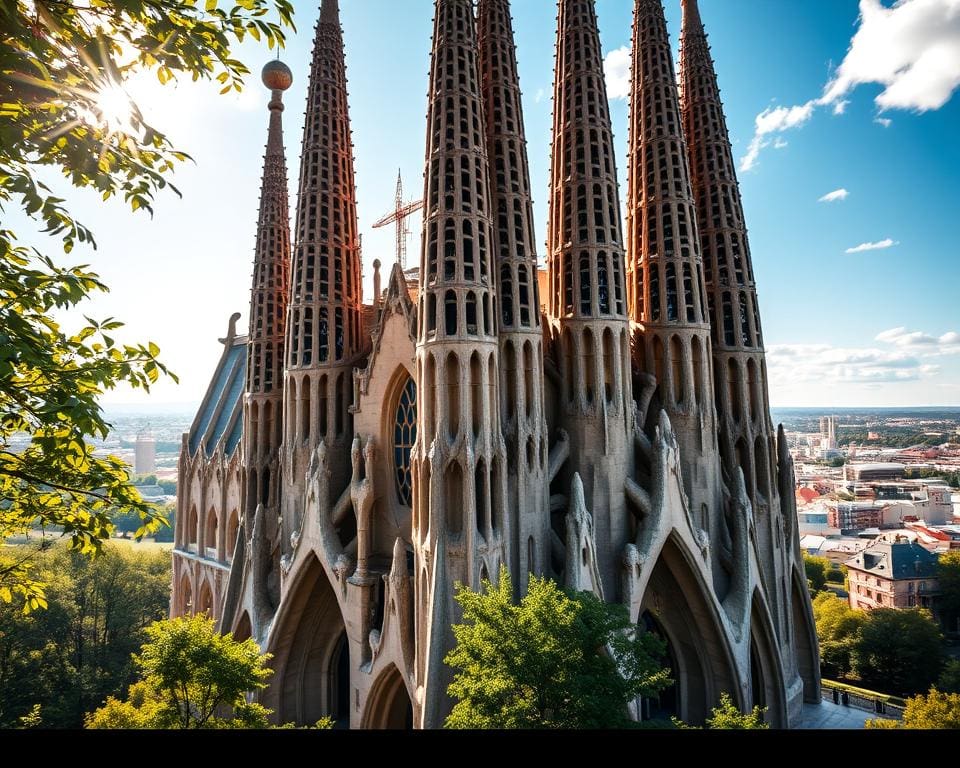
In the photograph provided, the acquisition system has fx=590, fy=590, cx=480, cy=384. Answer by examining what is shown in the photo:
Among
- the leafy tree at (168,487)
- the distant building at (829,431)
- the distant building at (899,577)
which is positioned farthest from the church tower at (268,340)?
the distant building at (899,577)

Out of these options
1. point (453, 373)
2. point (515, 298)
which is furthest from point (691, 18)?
point (453, 373)

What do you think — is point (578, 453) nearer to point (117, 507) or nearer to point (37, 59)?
point (117, 507)

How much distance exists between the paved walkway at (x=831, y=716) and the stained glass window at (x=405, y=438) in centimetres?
1674

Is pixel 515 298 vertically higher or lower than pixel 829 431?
higher

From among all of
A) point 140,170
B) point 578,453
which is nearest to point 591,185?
point 578,453

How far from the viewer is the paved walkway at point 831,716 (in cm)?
2169

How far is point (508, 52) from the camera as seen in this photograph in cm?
2189

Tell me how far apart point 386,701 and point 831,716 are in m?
17.0

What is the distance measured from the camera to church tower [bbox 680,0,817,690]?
23188 millimetres

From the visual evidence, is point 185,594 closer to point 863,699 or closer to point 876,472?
point 863,699

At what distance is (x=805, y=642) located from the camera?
80.2 ft

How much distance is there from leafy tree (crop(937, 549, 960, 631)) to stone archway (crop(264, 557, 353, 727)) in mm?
32755

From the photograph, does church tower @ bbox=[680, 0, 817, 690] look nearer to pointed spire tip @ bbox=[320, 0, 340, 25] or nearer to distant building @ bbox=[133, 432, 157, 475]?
pointed spire tip @ bbox=[320, 0, 340, 25]

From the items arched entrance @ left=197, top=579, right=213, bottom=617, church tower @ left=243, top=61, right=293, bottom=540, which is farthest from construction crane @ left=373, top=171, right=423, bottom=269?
arched entrance @ left=197, top=579, right=213, bottom=617
